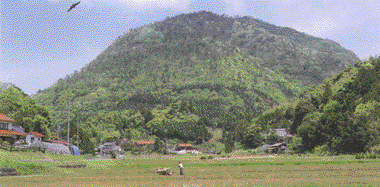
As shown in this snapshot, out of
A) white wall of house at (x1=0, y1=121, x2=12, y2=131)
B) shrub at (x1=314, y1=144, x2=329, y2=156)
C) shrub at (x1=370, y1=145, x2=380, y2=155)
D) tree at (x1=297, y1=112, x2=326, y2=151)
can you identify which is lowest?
Answer: shrub at (x1=314, y1=144, x2=329, y2=156)

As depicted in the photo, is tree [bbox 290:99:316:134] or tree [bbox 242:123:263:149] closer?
tree [bbox 290:99:316:134]

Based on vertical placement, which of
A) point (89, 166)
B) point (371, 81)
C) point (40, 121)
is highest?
point (371, 81)

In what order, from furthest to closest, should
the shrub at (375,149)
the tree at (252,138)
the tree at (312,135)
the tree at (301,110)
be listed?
1. the tree at (252,138)
2. the tree at (301,110)
3. the tree at (312,135)
4. the shrub at (375,149)

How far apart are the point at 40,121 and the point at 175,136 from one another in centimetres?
9140

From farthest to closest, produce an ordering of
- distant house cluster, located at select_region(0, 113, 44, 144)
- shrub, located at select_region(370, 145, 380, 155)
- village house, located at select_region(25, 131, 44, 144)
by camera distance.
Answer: village house, located at select_region(25, 131, 44, 144), distant house cluster, located at select_region(0, 113, 44, 144), shrub, located at select_region(370, 145, 380, 155)

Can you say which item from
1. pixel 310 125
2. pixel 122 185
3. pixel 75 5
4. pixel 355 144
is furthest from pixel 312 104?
pixel 75 5

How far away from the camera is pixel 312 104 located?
137 meters

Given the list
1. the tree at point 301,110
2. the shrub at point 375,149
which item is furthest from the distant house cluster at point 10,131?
the tree at point 301,110

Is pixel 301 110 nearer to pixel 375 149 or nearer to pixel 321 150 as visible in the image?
pixel 321 150

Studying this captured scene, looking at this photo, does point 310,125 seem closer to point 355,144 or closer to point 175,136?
point 355,144

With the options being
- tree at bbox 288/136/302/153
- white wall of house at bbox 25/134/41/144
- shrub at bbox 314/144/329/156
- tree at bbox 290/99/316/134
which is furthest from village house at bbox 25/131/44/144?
tree at bbox 290/99/316/134

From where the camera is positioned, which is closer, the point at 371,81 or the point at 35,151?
the point at 35,151

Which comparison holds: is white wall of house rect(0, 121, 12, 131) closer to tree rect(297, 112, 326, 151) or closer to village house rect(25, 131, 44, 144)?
village house rect(25, 131, 44, 144)

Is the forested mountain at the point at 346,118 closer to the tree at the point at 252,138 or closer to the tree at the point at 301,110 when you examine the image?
the tree at the point at 301,110
